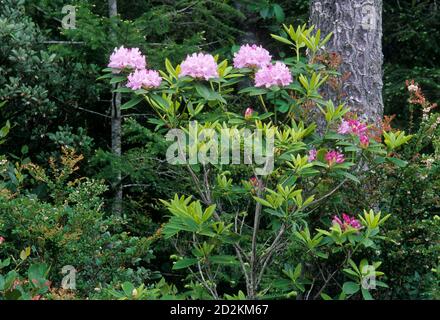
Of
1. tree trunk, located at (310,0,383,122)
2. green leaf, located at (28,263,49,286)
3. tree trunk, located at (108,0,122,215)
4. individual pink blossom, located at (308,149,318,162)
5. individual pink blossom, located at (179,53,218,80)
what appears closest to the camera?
green leaf, located at (28,263,49,286)

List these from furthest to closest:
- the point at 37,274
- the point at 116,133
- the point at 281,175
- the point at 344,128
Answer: the point at 116,133, the point at 281,175, the point at 344,128, the point at 37,274

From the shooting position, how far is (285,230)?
395 cm

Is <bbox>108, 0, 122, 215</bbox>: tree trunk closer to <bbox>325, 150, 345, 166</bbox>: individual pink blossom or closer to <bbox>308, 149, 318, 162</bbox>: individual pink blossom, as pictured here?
<bbox>308, 149, 318, 162</bbox>: individual pink blossom

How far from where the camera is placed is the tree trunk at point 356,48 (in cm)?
533

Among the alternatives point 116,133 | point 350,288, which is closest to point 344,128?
point 350,288

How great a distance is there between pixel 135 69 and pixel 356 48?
2009mm

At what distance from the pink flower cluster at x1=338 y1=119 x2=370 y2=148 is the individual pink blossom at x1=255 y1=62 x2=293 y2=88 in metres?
0.39

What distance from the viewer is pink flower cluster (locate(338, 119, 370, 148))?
390 cm

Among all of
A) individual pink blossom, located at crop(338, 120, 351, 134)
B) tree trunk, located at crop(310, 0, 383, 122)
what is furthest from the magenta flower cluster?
tree trunk, located at crop(310, 0, 383, 122)

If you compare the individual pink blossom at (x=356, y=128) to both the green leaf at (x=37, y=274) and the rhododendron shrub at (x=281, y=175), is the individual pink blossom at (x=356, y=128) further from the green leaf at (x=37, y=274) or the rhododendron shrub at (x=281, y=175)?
the green leaf at (x=37, y=274)

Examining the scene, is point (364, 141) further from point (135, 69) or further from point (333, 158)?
point (135, 69)

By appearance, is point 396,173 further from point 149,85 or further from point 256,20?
point 256,20

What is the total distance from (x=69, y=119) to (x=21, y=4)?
3.21ft

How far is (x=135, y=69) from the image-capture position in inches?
153
